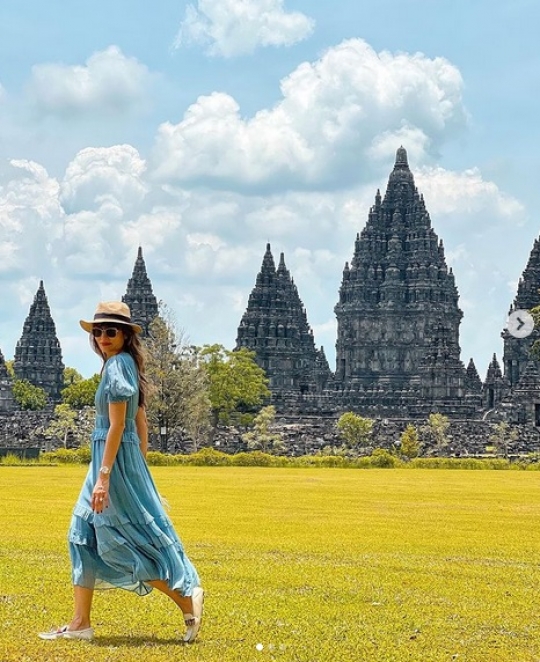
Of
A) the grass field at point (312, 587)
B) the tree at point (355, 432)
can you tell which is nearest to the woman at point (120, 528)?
the grass field at point (312, 587)

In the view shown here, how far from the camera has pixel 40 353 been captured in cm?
13688

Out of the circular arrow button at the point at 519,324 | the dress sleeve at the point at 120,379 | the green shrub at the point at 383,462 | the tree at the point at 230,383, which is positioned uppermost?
the circular arrow button at the point at 519,324

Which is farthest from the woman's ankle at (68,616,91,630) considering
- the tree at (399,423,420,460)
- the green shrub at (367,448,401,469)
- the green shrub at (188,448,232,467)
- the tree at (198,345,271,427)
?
the tree at (198,345,271,427)

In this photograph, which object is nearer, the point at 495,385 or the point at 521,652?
the point at 521,652

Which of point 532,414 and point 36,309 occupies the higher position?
point 36,309

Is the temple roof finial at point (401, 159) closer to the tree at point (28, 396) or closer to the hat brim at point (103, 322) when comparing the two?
the tree at point (28, 396)

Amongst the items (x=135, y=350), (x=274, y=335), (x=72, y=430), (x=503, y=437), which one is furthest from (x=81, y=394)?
(x=135, y=350)

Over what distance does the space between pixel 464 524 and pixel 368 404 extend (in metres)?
91.1

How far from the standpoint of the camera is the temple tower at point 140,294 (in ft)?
403

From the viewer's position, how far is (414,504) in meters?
28.3

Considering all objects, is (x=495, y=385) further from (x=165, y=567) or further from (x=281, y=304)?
(x=165, y=567)

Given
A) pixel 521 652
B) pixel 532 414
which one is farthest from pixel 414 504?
pixel 532 414

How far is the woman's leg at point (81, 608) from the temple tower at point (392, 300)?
338 feet

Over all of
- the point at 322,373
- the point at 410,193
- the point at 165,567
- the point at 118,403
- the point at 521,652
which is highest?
the point at 410,193
